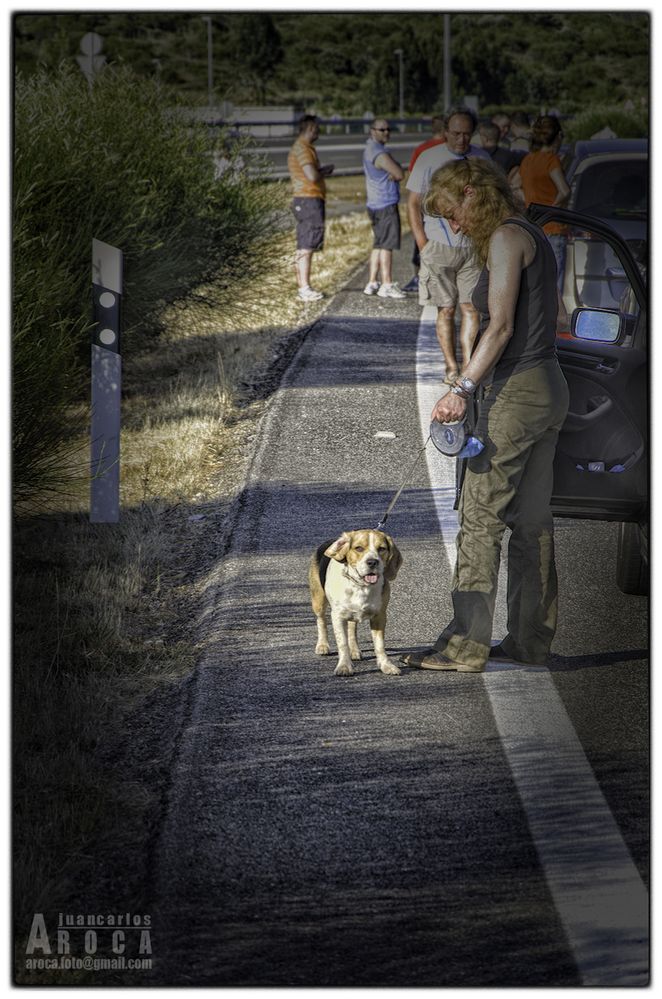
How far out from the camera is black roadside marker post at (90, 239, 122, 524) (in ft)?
23.6

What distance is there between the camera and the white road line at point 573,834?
11.4 ft

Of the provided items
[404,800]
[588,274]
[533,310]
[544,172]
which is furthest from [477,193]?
[544,172]

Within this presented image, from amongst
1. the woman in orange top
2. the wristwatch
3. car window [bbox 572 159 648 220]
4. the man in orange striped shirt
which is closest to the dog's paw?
the wristwatch

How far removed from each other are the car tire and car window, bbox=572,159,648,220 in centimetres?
578

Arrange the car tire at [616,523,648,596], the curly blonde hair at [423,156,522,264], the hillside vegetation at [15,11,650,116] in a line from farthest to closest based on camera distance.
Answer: the hillside vegetation at [15,11,650,116], the car tire at [616,523,648,596], the curly blonde hair at [423,156,522,264]

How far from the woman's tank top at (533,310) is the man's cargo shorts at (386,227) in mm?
8325

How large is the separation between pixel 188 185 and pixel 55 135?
10.6 ft

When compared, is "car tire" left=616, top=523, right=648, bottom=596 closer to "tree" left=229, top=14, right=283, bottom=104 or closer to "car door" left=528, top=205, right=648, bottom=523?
"car door" left=528, top=205, right=648, bottom=523

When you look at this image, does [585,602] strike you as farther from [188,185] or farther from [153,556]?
[188,185]

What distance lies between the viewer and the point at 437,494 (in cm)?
788

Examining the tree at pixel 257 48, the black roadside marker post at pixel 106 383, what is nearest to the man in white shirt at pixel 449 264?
the black roadside marker post at pixel 106 383

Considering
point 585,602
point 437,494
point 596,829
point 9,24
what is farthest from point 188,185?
point 596,829

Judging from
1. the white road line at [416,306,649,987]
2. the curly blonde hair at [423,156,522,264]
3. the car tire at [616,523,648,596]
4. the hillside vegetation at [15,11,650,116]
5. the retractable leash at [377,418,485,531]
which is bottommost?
the white road line at [416,306,649,987]

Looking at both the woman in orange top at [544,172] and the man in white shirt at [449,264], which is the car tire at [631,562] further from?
the woman in orange top at [544,172]
